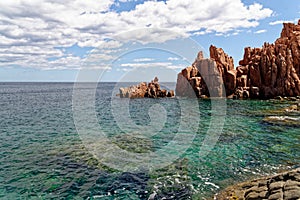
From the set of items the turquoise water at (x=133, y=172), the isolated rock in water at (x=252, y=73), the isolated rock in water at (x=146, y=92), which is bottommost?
the turquoise water at (x=133, y=172)

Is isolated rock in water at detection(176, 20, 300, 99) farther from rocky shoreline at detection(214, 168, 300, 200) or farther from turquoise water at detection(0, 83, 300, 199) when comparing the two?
rocky shoreline at detection(214, 168, 300, 200)

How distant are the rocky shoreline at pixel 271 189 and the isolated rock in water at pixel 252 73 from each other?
7176 centimetres

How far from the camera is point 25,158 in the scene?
77.7 ft

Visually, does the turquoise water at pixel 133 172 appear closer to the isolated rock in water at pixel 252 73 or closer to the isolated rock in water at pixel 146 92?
the isolated rock in water at pixel 252 73

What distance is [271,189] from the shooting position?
526 inches

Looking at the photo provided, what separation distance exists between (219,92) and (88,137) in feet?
214

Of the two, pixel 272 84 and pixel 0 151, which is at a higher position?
pixel 272 84

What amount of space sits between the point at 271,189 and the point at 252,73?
80.1 m

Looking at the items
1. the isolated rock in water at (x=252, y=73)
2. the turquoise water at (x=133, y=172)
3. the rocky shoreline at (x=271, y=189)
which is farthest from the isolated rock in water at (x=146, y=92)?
the rocky shoreline at (x=271, y=189)

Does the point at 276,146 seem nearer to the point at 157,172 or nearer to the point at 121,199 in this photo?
the point at 157,172

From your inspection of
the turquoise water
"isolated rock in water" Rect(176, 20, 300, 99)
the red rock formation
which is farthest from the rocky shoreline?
the red rock formation

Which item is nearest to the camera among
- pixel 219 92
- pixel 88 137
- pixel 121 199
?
pixel 121 199

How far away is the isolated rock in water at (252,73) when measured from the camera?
262ft

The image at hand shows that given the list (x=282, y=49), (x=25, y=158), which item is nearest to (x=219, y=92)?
(x=282, y=49)
